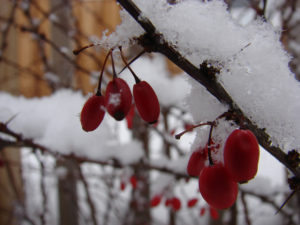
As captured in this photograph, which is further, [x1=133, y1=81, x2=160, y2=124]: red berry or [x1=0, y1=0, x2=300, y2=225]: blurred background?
[x1=0, y1=0, x2=300, y2=225]: blurred background

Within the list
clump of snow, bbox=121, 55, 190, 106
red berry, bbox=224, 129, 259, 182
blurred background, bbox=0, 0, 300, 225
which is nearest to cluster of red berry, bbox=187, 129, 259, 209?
red berry, bbox=224, 129, 259, 182

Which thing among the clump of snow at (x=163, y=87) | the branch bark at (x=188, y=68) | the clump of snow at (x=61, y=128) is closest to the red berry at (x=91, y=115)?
the branch bark at (x=188, y=68)

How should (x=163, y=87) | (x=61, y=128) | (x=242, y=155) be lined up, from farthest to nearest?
(x=163, y=87) < (x=61, y=128) < (x=242, y=155)

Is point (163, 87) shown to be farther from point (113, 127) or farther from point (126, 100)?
point (126, 100)

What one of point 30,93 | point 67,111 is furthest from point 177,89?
point 30,93

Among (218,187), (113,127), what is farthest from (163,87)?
(218,187)

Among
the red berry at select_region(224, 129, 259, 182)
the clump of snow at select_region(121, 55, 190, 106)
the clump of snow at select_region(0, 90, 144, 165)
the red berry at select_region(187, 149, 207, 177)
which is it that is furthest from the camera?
the clump of snow at select_region(121, 55, 190, 106)

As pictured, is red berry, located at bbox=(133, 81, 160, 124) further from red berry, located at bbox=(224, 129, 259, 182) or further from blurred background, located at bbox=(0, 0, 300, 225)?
blurred background, located at bbox=(0, 0, 300, 225)
